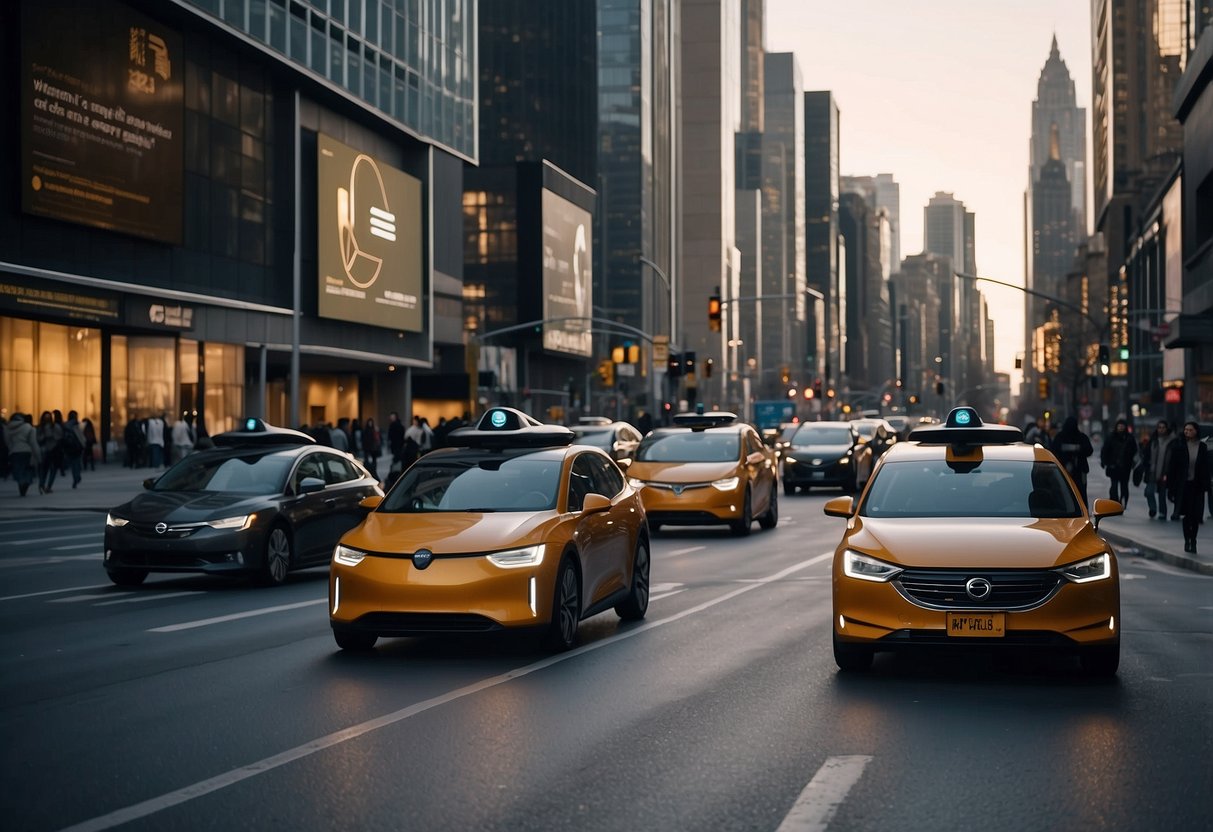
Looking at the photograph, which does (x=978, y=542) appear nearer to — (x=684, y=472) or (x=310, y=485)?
(x=310, y=485)

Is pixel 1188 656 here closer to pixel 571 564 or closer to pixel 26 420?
pixel 571 564

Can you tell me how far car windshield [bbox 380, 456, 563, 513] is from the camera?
486 inches

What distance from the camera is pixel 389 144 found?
237 feet

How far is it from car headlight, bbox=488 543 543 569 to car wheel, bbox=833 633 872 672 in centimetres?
220

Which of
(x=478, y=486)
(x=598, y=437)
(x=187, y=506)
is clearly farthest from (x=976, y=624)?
(x=598, y=437)

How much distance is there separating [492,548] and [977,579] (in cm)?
339

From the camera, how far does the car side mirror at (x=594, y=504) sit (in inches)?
483

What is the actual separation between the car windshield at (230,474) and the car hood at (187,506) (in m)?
0.26

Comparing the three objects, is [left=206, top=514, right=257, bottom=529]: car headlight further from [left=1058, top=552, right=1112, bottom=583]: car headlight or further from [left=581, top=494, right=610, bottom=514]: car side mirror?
[left=1058, top=552, right=1112, bottom=583]: car headlight

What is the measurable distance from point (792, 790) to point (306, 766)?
234 cm

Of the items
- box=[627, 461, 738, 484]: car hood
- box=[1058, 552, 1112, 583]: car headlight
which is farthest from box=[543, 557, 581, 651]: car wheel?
box=[627, 461, 738, 484]: car hood

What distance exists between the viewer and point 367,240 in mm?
68312

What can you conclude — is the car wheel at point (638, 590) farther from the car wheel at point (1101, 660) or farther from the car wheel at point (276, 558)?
the car wheel at point (276, 558)

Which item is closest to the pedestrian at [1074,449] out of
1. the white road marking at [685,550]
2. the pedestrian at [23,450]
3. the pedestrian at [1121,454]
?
the pedestrian at [1121,454]
